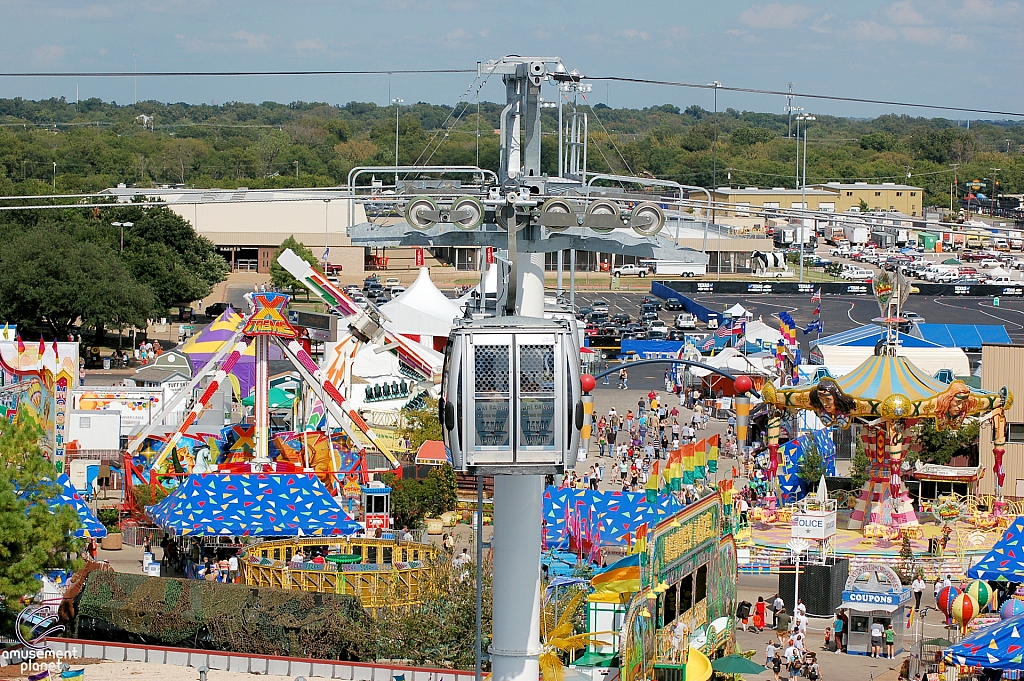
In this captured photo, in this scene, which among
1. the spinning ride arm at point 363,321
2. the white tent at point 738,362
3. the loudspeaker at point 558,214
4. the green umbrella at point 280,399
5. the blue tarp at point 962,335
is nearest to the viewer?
the loudspeaker at point 558,214

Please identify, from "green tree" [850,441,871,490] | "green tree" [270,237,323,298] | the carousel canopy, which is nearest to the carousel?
"green tree" [850,441,871,490]

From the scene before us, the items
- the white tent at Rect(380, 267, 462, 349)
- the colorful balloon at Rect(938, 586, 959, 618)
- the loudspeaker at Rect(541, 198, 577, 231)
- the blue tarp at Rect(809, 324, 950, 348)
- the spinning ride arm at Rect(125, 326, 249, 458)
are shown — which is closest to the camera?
the loudspeaker at Rect(541, 198, 577, 231)

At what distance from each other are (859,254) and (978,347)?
198 feet

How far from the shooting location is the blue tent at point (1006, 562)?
1083 inches

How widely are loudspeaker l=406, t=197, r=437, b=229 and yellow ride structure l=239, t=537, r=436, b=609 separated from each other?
1072 cm

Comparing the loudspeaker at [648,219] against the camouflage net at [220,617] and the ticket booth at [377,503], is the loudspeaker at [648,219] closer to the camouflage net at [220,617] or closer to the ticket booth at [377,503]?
the camouflage net at [220,617]

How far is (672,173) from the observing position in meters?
154

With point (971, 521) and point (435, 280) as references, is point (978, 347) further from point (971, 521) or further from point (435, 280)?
point (435, 280)

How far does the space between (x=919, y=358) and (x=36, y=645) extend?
3171 cm

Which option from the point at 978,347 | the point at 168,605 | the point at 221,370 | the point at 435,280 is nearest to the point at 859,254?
the point at 435,280

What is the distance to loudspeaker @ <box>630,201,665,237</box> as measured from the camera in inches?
582

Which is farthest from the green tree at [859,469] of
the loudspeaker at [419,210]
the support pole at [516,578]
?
the loudspeaker at [419,210]

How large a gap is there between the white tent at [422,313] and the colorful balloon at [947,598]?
28.2 metres

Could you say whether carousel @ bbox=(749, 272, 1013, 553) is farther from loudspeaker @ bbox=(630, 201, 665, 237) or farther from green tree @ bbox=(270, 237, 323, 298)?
green tree @ bbox=(270, 237, 323, 298)
